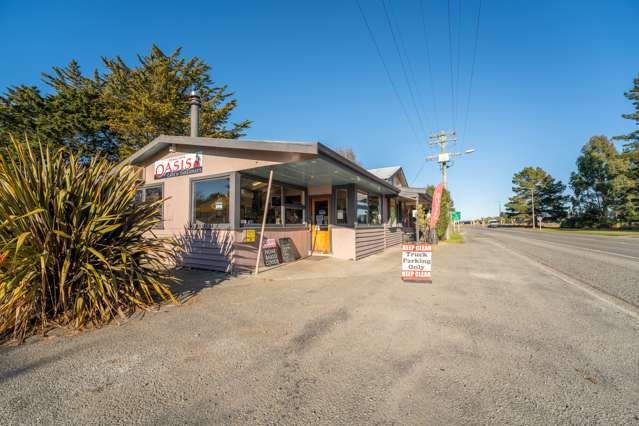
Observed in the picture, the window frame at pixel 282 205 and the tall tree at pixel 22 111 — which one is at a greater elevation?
the tall tree at pixel 22 111

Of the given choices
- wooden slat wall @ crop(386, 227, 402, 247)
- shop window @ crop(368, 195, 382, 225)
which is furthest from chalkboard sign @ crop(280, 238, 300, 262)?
wooden slat wall @ crop(386, 227, 402, 247)

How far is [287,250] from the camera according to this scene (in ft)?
27.0

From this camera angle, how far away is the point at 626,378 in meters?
2.28

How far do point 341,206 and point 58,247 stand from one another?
24.4 ft

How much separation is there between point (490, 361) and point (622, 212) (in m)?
50.3

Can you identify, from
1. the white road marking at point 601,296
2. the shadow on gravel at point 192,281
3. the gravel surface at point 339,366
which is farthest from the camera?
the shadow on gravel at point 192,281

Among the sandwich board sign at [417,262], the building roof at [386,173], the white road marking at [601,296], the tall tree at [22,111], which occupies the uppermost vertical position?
the tall tree at [22,111]

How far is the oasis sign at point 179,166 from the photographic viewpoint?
714 cm

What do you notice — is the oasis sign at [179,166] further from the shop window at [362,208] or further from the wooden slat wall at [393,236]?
the wooden slat wall at [393,236]

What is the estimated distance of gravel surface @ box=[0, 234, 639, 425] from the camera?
74.0 inches

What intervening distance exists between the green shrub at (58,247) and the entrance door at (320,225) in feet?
20.5

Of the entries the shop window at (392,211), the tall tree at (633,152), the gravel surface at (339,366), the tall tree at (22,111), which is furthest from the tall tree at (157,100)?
the tall tree at (633,152)

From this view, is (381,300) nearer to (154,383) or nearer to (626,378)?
(626,378)

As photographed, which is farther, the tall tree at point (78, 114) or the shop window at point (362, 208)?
the tall tree at point (78, 114)
